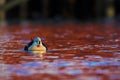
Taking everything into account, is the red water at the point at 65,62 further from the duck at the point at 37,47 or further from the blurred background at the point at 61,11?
the blurred background at the point at 61,11

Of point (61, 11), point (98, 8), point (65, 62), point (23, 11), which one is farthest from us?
point (61, 11)

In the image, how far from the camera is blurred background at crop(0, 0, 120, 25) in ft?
102

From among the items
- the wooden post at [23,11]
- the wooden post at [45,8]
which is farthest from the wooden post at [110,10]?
the wooden post at [23,11]

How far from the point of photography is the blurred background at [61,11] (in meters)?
31.2

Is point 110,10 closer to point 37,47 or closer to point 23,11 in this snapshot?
point 23,11

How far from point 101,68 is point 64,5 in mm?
24554

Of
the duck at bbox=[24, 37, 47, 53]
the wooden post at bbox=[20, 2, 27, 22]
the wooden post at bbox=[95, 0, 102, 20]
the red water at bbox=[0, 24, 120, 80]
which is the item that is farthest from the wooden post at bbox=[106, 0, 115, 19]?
the duck at bbox=[24, 37, 47, 53]

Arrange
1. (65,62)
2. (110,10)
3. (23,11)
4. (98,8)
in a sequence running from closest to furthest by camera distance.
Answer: (65,62) → (110,10) → (98,8) → (23,11)

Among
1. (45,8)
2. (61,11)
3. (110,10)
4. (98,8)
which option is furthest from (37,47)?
(61,11)

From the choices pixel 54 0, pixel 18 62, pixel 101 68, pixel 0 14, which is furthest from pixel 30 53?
pixel 54 0

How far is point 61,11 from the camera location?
34.3 metres

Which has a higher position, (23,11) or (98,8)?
(23,11)

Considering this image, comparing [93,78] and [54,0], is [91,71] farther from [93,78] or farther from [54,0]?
[54,0]

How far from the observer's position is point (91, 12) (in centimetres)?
3362
